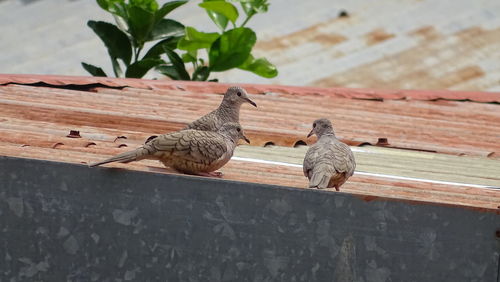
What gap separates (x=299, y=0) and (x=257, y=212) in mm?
9225

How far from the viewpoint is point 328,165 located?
509 centimetres

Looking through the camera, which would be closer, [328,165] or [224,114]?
[328,165]

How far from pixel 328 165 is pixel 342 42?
7422 millimetres

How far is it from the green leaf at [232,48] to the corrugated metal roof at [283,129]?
686mm

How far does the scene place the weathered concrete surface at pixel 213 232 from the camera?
175 inches

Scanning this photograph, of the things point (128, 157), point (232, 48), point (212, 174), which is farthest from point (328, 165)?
point (232, 48)

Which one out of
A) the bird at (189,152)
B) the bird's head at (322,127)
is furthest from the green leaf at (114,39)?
the bird at (189,152)

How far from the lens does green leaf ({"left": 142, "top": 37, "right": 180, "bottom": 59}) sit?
9844 millimetres

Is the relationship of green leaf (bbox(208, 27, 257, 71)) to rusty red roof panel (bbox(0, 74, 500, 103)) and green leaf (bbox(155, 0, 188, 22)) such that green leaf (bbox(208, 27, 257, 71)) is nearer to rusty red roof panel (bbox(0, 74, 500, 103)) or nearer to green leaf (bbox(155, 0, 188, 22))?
green leaf (bbox(155, 0, 188, 22))

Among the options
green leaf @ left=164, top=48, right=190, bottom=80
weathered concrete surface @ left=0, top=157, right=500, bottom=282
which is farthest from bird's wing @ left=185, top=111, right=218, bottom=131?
green leaf @ left=164, top=48, right=190, bottom=80

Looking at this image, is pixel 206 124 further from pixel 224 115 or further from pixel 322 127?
pixel 322 127

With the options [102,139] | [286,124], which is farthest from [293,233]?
[286,124]

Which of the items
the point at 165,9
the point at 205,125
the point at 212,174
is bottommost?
the point at 212,174

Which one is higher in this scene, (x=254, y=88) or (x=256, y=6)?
(x=256, y=6)
